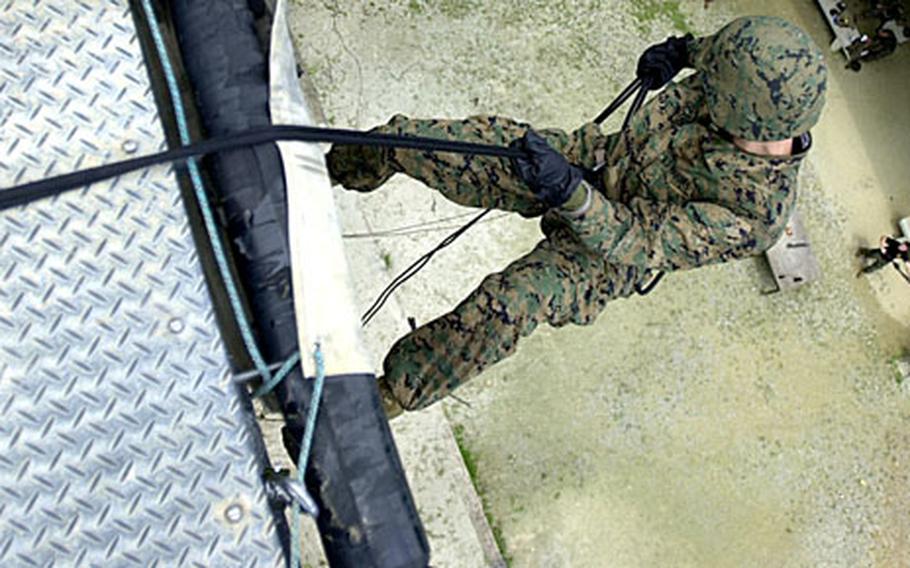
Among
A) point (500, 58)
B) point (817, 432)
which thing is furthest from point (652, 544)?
point (500, 58)

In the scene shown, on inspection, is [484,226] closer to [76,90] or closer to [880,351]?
[880,351]

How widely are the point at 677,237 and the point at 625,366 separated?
1537 millimetres

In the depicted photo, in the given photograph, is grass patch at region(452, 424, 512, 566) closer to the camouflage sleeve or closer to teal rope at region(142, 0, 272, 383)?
the camouflage sleeve

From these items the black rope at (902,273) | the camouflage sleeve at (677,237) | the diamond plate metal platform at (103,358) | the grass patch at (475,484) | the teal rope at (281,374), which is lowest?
the black rope at (902,273)

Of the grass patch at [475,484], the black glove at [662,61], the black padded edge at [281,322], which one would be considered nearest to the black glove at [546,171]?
the black glove at [662,61]

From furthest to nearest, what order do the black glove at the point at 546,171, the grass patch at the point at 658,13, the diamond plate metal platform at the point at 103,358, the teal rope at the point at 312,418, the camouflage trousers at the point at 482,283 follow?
the grass patch at the point at 658,13
the camouflage trousers at the point at 482,283
the black glove at the point at 546,171
the teal rope at the point at 312,418
the diamond plate metal platform at the point at 103,358

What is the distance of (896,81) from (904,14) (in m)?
0.36

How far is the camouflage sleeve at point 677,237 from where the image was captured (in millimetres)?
2395

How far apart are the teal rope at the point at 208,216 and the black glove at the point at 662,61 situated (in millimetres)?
1795

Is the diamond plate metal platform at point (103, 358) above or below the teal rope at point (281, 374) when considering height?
above

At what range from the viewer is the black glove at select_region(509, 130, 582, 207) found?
2.21 meters

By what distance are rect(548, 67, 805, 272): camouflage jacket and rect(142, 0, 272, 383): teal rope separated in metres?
1.21

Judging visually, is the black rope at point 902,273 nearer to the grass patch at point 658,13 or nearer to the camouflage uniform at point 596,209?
the grass patch at point 658,13

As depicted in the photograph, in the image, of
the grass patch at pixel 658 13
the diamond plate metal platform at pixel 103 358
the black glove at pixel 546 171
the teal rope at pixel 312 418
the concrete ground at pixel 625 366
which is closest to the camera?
the diamond plate metal platform at pixel 103 358
